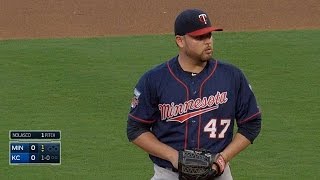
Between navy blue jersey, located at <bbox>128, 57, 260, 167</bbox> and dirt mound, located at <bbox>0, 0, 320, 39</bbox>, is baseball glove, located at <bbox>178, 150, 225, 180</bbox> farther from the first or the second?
dirt mound, located at <bbox>0, 0, 320, 39</bbox>

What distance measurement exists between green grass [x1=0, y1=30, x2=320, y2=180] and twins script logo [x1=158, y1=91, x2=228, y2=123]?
376 centimetres

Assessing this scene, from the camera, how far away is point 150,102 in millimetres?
4660

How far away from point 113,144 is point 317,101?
9.79 ft

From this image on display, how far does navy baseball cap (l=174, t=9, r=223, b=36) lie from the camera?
4.51 meters

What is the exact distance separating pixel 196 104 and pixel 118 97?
6602 mm

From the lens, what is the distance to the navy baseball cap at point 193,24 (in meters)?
4.51

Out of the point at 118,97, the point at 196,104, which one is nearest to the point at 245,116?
the point at 196,104

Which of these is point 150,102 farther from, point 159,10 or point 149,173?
point 159,10

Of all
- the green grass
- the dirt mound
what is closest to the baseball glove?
the green grass

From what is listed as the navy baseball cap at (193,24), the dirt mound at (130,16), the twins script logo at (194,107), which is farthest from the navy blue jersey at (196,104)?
the dirt mound at (130,16)
